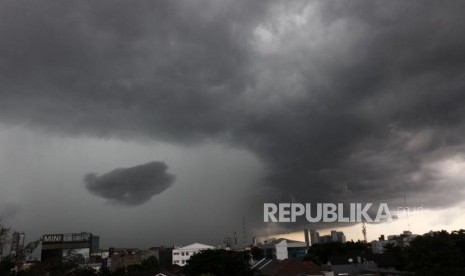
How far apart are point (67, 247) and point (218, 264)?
136 metres

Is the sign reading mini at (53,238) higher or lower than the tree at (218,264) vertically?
higher

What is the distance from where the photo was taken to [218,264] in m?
73.3

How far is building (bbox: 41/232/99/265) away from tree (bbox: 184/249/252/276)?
120 m

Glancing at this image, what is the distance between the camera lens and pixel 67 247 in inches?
7308

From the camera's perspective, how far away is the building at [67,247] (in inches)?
7116

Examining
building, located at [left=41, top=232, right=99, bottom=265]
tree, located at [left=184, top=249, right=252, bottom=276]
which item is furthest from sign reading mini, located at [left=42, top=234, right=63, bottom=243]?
tree, located at [left=184, top=249, right=252, bottom=276]

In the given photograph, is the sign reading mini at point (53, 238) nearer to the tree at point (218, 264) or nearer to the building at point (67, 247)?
the building at point (67, 247)

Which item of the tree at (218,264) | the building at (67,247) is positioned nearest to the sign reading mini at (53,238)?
the building at (67,247)

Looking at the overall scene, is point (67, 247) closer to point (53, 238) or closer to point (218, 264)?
point (53, 238)

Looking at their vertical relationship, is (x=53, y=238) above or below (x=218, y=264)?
above

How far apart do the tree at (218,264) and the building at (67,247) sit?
120 metres

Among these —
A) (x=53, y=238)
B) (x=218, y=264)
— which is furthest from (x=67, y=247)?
(x=218, y=264)

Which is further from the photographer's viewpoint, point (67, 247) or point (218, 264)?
point (67, 247)

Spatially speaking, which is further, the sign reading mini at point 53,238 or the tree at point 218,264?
the sign reading mini at point 53,238
